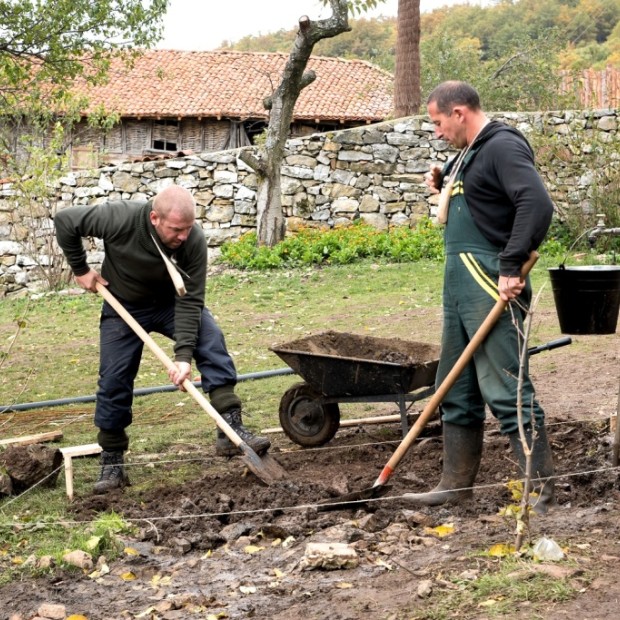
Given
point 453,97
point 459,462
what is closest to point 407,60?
point 453,97

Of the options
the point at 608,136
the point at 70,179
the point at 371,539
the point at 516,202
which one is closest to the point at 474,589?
the point at 371,539

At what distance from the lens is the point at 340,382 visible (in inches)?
240

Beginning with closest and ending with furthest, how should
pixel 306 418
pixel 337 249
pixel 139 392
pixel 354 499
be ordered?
pixel 354 499
pixel 306 418
pixel 139 392
pixel 337 249

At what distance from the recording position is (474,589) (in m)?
3.39

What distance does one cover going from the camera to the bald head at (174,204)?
5.33m

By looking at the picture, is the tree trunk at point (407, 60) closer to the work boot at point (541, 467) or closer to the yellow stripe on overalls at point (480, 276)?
the yellow stripe on overalls at point (480, 276)

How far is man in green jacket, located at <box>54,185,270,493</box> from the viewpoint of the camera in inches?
221

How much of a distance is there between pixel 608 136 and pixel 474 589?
14.5 meters

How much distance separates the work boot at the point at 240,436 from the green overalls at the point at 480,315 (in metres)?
1.33

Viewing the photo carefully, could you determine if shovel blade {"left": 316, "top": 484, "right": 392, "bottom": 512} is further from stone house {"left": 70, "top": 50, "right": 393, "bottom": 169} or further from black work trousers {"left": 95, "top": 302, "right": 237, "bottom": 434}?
stone house {"left": 70, "top": 50, "right": 393, "bottom": 169}

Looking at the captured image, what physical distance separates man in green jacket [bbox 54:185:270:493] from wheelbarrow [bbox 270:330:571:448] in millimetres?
558

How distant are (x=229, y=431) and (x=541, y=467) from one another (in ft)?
5.67

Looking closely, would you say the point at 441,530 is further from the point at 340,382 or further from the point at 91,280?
the point at 91,280

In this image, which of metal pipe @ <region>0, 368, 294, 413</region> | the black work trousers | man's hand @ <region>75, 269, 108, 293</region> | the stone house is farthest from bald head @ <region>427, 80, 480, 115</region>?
the stone house
